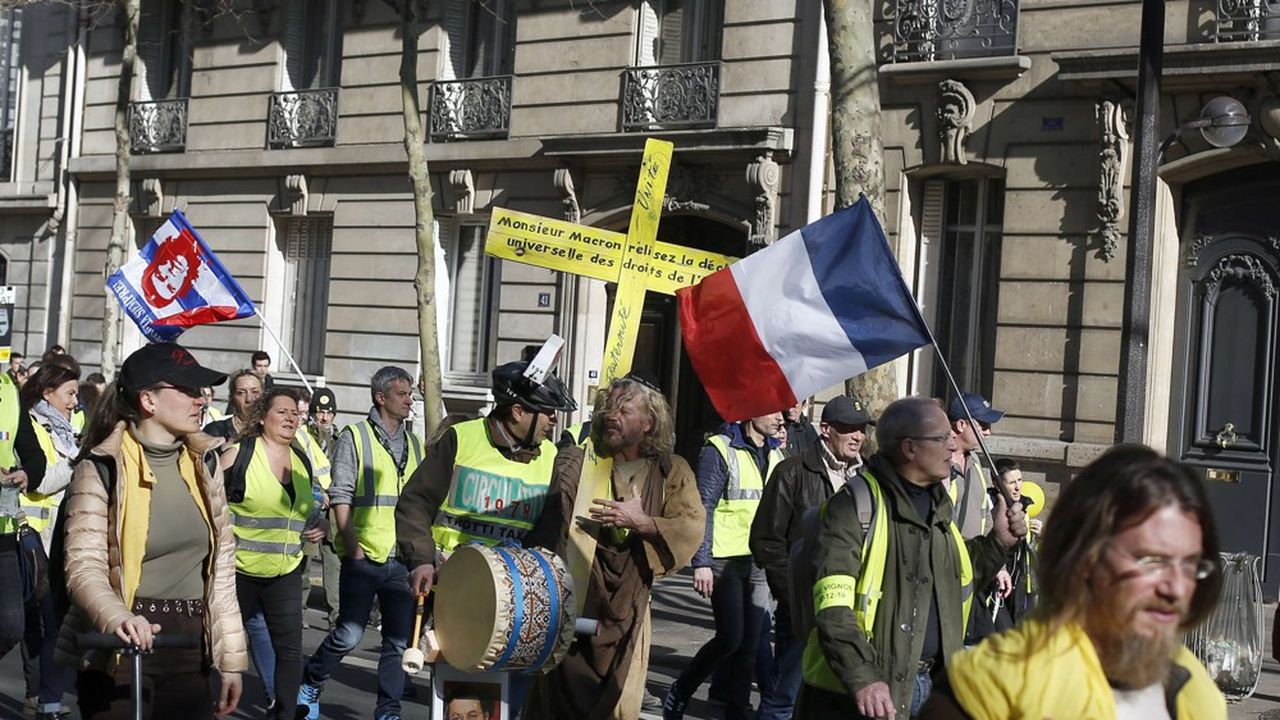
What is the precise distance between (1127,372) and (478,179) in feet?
41.5

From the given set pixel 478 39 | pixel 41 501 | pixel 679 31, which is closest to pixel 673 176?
pixel 679 31

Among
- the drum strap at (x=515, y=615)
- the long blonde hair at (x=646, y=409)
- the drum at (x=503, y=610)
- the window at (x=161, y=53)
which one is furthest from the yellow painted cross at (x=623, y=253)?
the window at (x=161, y=53)

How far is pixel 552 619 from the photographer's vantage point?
19.4 feet

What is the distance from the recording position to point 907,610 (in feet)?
16.9

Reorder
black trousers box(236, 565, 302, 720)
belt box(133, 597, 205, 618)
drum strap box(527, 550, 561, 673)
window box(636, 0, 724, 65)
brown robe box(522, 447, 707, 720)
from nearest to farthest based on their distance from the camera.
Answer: belt box(133, 597, 205, 618) → drum strap box(527, 550, 561, 673) → brown robe box(522, 447, 707, 720) → black trousers box(236, 565, 302, 720) → window box(636, 0, 724, 65)

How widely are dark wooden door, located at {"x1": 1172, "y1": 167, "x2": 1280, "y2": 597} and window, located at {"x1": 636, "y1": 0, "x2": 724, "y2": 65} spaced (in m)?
6.00

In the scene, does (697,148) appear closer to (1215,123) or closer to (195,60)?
(1215,123)

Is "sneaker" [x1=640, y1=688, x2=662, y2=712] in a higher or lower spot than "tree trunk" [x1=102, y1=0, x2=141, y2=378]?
lower

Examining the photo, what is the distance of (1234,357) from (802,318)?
929cm

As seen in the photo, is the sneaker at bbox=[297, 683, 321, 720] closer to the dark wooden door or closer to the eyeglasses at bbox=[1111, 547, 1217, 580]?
the eyeglasses at bbox=[1111, 547, 1217, 580]

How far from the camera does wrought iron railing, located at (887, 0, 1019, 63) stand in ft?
53.4

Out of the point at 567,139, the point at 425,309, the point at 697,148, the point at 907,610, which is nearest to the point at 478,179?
the point at 567,139

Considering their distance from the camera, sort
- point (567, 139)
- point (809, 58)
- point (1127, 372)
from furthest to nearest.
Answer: point (567, 139) → point (809, 58) → point (1127, 372)

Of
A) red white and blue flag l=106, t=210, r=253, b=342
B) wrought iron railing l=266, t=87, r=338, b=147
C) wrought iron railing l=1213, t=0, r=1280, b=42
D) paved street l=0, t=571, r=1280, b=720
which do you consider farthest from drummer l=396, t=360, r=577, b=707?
wrought iron railing l=266, t=87, r=338, b=147
